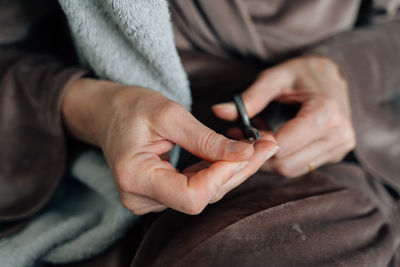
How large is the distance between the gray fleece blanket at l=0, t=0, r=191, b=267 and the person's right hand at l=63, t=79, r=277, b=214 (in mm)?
67

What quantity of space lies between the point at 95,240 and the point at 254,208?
0.82 feet

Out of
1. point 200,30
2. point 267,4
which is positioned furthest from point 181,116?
point 267,4

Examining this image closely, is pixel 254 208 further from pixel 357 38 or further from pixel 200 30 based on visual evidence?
pixel 357 38

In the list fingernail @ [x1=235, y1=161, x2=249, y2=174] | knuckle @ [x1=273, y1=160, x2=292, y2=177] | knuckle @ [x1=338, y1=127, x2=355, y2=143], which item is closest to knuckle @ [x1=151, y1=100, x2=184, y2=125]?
fingernail @ [x1=235, y1=161, x2=249, y2=174]

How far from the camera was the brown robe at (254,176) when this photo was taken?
15.8 inches

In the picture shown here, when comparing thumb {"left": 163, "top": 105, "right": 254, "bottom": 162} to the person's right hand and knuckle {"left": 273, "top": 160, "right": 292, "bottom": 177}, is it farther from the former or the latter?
knuckle {"left": 273, "top": 160, "right": 292, "bottom": 177}

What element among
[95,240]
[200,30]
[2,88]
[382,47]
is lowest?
[382,47]

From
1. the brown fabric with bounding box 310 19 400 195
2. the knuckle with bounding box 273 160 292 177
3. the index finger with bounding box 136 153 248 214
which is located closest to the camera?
the index finger with bounding box 136 153 248 214

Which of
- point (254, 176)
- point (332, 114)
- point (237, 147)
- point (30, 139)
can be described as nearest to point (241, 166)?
point (237, 147)

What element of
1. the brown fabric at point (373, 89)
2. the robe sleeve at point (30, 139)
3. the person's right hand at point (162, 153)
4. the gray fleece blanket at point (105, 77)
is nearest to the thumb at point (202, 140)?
the person's right hand at point (162, 153)

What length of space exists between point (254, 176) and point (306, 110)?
15cm

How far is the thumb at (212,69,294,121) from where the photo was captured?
512mm

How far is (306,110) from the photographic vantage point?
21.5 inches

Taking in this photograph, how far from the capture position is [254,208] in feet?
1.41
